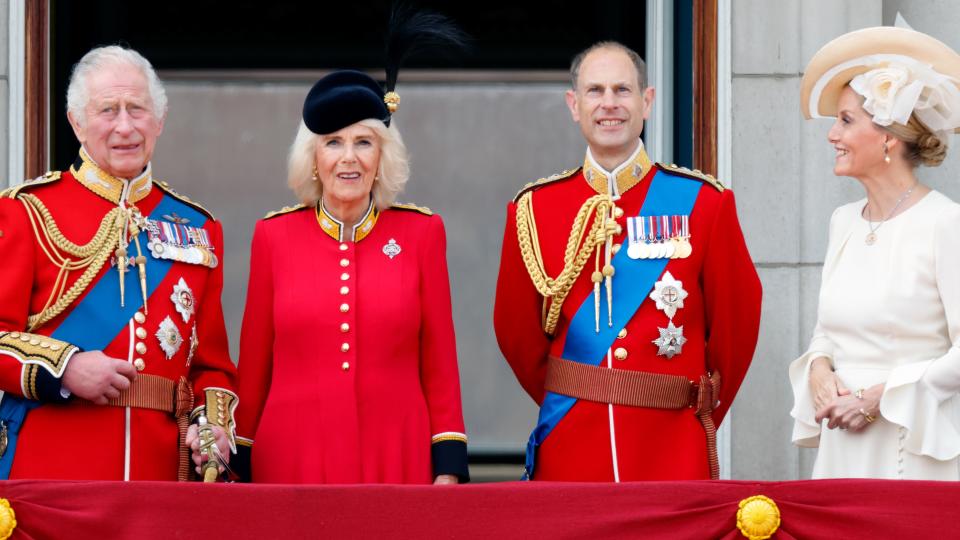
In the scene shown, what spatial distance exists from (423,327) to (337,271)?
246 millimetres

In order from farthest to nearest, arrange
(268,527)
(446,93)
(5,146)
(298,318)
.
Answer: (446,93) < (5,146) < (298,318) < (268,527)

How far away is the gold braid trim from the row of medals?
0.25ft

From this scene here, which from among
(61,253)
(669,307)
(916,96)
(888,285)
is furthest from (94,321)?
(916,96)

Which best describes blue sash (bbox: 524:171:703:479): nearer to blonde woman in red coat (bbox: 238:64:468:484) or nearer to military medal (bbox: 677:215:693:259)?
military medal (bbox: 677:215:693:259)

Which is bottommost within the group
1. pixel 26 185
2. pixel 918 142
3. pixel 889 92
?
pixel 26 185

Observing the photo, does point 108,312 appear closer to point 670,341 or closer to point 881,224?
point 670,341

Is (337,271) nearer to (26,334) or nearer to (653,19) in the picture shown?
(26,334)

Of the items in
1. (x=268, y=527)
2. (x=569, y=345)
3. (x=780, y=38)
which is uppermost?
(x=780, y=38)

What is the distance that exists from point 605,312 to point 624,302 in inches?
2.0

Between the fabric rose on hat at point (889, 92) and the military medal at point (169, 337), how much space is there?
5.57 feet

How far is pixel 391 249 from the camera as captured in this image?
4.06 m

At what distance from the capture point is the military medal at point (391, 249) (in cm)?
406

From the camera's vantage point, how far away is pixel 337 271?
4.02 m

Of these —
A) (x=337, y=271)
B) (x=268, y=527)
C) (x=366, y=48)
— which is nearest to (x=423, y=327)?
(x=337, y=271)
